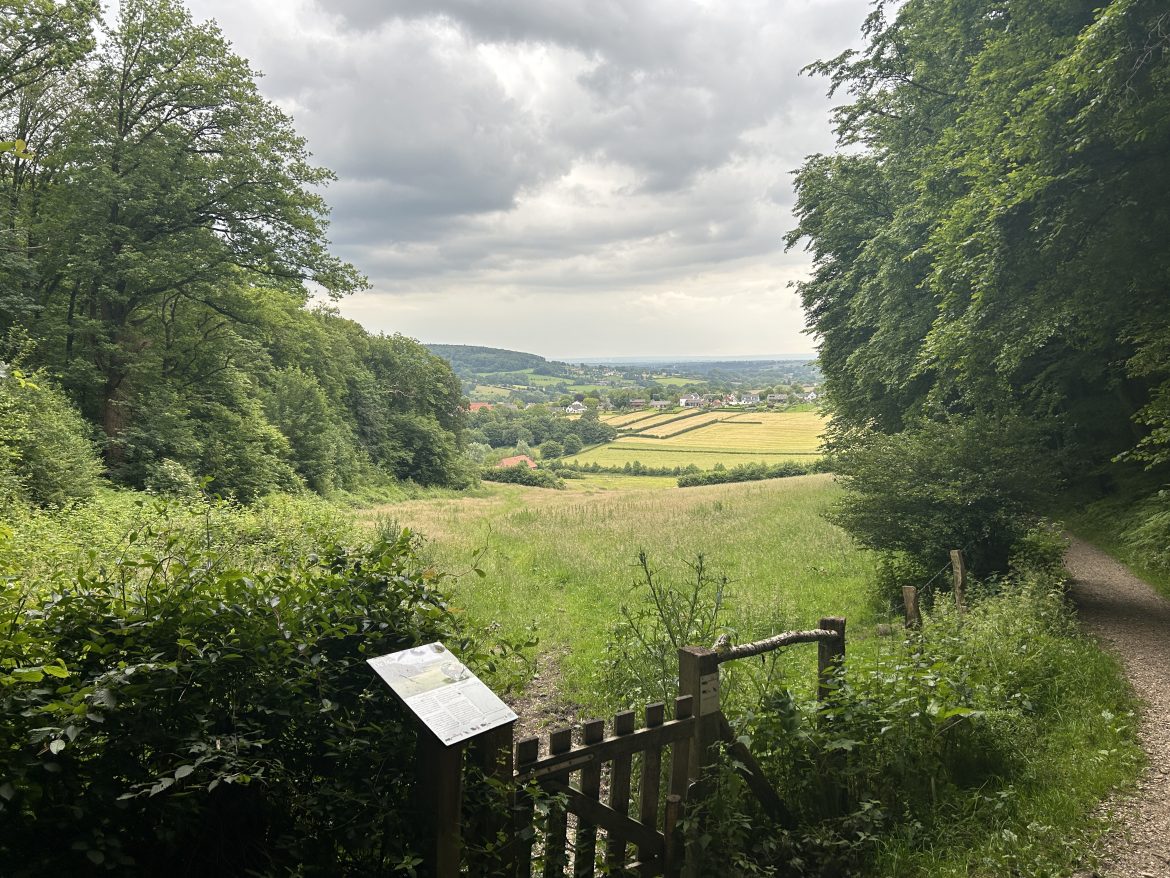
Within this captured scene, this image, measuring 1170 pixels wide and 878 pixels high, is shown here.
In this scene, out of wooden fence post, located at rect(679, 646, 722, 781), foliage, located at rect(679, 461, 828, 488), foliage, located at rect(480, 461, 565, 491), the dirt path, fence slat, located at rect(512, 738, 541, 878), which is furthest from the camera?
foliage, located at rect(480, 461, 565, 491)

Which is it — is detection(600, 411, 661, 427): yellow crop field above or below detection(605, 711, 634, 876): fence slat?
below

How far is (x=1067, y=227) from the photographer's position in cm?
1142

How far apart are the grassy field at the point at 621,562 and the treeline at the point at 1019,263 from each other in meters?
2.26

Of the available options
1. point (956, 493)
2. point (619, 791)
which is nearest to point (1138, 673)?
point (956, 493)

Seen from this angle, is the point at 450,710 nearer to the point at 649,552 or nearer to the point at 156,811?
the point at 156,811

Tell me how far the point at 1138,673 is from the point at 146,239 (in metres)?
26.0

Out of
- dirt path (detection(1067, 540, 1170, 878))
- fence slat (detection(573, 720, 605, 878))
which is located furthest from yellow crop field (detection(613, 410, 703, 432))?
fence slat (detection(573, 720, 605, 878))

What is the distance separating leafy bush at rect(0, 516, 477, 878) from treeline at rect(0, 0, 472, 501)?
16.5m

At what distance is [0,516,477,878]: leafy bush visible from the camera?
219cm

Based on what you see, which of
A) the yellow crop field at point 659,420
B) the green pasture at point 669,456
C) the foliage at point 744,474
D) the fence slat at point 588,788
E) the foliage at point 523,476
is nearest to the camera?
the fence slat at point 588,788

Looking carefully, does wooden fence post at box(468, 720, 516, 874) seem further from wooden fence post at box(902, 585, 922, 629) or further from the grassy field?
wooden fence post at box(902, 585, 922, 629)

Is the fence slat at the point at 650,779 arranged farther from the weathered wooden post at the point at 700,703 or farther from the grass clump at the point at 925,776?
the grass clump at the point at 925,776

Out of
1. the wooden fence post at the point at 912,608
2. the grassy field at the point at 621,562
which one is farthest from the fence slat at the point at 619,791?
the wooden fence post at the point at 912,608

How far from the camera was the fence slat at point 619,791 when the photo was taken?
3619 mm
